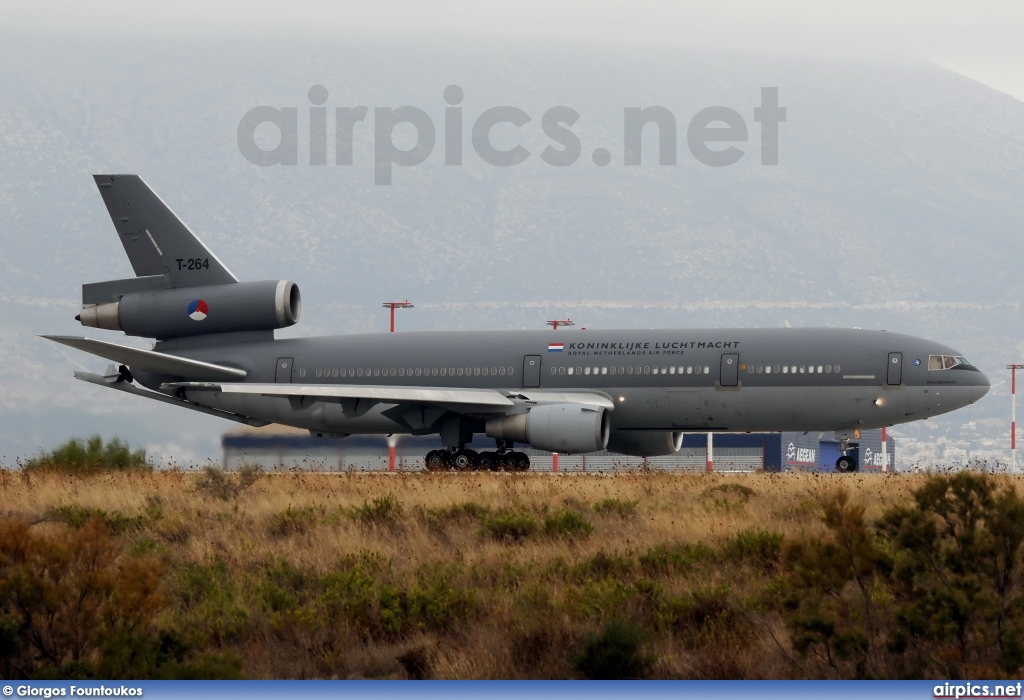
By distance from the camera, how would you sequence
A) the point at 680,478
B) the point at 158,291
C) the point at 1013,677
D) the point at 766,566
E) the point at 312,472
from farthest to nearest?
the point at 158,291, the point at 312,472, the point at 680,478, the point at 766,566, the point at 1013,677

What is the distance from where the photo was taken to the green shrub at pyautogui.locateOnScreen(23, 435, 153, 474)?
3266cm

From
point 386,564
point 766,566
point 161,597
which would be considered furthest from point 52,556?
point 766,566

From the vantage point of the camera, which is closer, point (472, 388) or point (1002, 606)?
point (1002, 606)

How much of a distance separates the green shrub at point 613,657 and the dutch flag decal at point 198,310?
80.7 feet

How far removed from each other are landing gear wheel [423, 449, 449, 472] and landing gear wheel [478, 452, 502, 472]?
35.4 inches

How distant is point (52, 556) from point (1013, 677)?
9.56 meters

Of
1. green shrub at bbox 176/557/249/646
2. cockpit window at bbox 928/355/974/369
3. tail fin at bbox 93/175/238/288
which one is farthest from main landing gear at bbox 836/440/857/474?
green shrub at bbox 176/557/249/646

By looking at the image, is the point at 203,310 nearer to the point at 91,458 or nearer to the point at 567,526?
the point at 91,458

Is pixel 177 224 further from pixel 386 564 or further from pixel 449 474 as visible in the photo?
pixel 386 564

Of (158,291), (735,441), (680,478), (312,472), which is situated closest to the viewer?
(680,478)

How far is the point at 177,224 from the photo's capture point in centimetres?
3706

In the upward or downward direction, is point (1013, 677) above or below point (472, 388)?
below

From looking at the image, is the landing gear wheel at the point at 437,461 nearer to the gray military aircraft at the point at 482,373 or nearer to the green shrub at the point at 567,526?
the gray military aircraft at the point at 482,373

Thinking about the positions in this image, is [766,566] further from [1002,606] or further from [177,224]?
[177,224]
